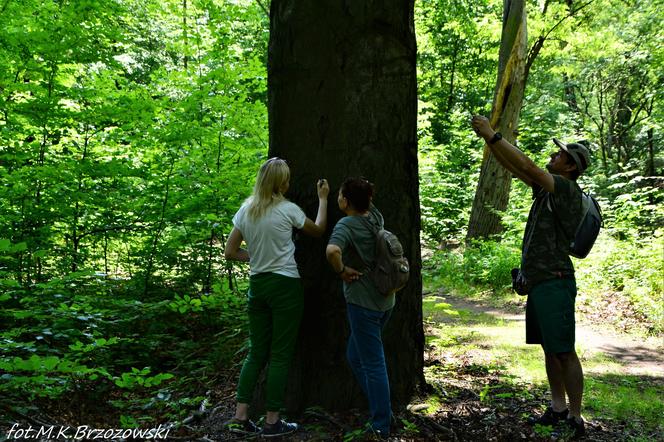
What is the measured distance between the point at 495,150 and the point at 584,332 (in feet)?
15.6

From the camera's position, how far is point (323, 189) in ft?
12.4

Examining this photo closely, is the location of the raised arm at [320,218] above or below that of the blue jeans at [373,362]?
above

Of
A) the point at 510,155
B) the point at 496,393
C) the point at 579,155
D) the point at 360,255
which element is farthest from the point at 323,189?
the point at 496,393

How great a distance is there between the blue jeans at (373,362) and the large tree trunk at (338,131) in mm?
456

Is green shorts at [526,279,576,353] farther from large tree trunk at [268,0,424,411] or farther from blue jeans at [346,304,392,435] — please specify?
blue jeans at [346,304,392,435]

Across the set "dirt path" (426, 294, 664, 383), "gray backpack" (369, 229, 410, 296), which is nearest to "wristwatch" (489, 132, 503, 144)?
"gray backpack" (369, 229, 410, 296)

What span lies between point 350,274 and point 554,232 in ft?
4.94

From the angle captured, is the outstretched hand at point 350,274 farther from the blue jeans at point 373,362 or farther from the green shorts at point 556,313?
the green shorts at point 556,313

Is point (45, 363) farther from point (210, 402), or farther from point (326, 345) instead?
point (326, 345)

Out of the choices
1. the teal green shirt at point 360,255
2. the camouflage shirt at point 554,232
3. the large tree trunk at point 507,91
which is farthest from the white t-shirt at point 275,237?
the large tree trunk at point 507,91

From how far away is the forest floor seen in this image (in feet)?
11.9

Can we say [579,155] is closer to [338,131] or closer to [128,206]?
[338,131]

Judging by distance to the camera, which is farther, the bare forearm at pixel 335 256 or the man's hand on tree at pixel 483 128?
the man's hand on tree at pixel 483 128

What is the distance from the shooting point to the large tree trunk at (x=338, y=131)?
3846mm
